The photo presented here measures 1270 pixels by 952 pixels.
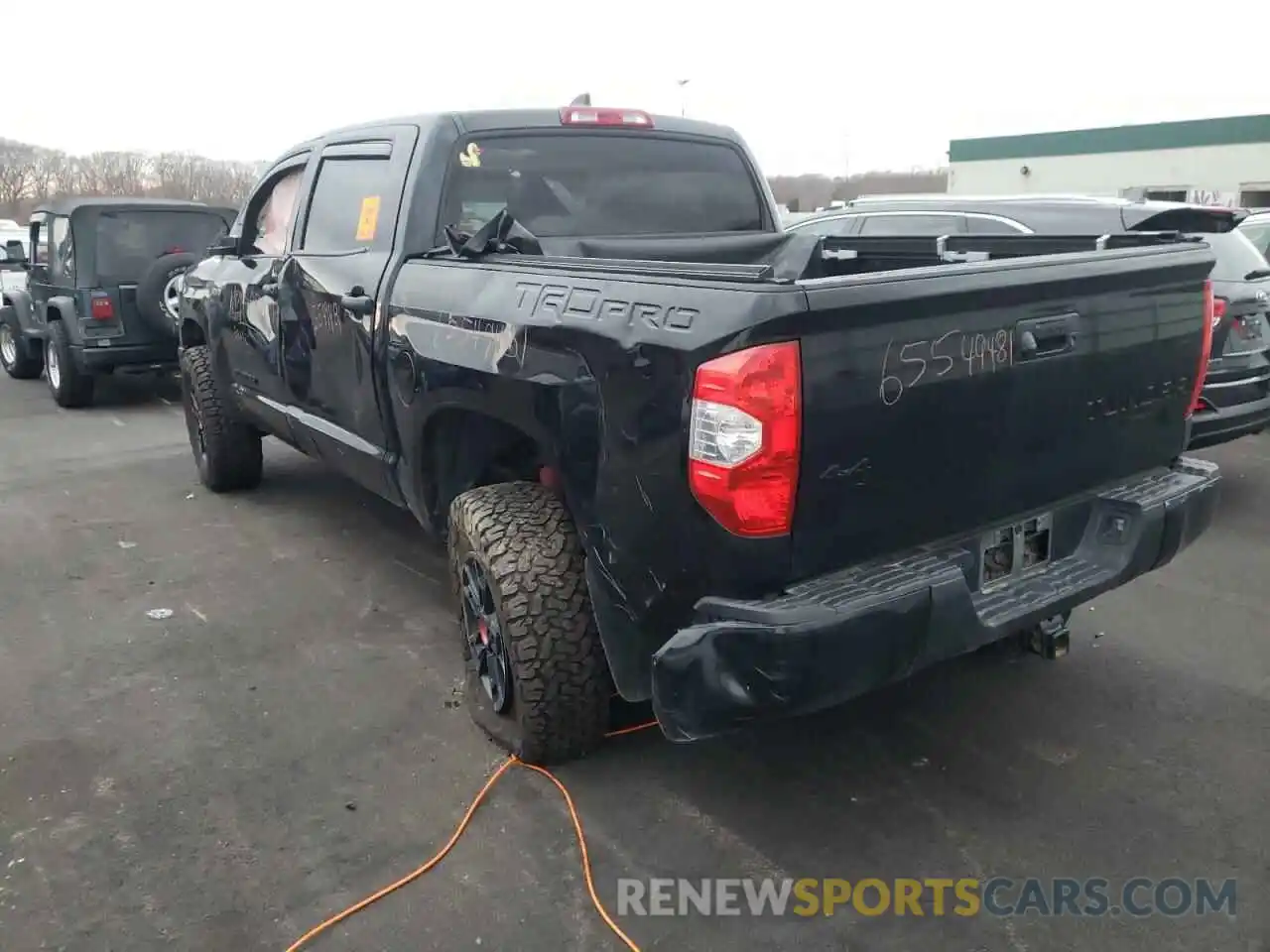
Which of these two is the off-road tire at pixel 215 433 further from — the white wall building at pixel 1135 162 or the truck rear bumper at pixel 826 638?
the white wall building at pixel 1135 162

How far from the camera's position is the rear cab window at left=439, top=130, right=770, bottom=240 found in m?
4.04

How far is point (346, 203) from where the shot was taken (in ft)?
14.5

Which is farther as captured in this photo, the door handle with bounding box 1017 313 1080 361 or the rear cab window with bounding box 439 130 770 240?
the rear cab window with bounding box 439 130 770 240

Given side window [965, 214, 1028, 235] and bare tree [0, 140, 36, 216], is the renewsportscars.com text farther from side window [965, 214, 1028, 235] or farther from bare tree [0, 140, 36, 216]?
bare tree [0, 140, 36, 216]

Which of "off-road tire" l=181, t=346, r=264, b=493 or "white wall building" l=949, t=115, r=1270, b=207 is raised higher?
"white wall building" l=949, t=115, r=1270, b=207

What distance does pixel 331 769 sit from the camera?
3.32m

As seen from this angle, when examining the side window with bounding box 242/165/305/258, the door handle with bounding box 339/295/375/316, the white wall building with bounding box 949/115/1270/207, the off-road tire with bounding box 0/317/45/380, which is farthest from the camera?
the white wall building with bounding box 949/115/1270/207

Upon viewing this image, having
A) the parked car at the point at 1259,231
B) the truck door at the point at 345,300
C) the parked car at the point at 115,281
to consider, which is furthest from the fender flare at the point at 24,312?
the parked car at the point at 1259,231

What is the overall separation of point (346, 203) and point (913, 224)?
215 inches

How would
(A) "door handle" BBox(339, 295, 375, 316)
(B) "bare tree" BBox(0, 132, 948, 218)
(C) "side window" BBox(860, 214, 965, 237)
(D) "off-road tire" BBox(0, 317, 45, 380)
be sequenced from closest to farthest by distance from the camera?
(A) "door handle" BBox(339, 295, 375, 316)
(C) "side window" BBox(860, 214, 965, 237)
(D) "off-road tire" BBox(0, 317, 45, 380)
(B) "bare tree" BBox(0, 132, 948, 218)

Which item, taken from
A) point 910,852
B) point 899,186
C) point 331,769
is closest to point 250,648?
point 331,769

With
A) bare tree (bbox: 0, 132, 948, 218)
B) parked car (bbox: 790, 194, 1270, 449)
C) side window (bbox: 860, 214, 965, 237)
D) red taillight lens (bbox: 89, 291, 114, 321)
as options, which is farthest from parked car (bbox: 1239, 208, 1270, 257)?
bare tree (bbox: 0, 132, 948, 218)

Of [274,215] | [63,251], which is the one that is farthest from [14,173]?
[274,215]

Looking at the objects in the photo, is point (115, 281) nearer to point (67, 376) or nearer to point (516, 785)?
point (67, 376)
